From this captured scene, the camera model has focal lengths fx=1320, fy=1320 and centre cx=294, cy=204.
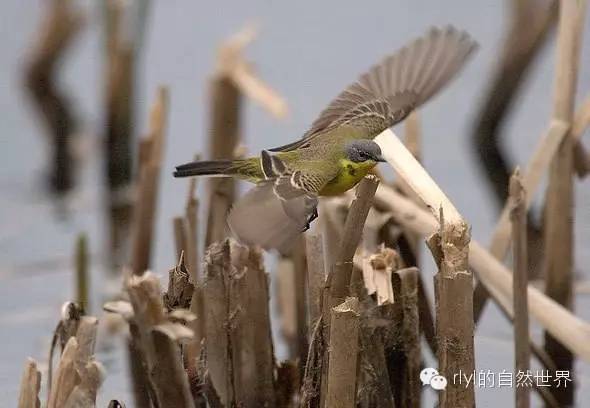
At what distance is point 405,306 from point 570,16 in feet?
3.87

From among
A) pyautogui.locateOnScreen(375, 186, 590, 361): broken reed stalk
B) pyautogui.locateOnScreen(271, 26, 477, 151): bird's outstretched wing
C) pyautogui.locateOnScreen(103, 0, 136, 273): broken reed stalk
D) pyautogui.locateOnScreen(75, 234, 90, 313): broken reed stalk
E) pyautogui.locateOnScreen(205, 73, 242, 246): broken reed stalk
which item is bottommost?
pyautogui.locateOnScreen(375, 186, 590, 361): broken reed stalk

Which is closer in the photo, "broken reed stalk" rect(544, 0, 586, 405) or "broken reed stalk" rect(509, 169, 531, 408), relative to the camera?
"broken reed stalk" rect(509, 169, 531, 408)

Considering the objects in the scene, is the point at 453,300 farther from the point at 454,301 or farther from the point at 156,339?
the point at 156,339

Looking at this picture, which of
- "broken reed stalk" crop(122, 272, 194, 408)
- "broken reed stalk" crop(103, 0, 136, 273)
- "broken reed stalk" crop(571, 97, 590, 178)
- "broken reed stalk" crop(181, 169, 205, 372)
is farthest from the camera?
"broken reed stalk" crop(103, 0, 136, 273)

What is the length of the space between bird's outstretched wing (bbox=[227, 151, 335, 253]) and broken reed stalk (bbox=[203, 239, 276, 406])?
175 millimetres

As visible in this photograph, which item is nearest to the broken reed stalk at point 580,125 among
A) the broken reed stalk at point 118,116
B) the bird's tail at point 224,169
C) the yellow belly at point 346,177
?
the yellow belly at point 346,177

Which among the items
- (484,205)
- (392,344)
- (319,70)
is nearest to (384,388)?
(392,344)

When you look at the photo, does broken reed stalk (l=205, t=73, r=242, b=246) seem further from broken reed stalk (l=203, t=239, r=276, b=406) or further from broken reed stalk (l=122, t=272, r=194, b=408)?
broken reed stalk (l=122, t=272, r=194, b=408)

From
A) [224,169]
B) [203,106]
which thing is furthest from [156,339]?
[203,106]

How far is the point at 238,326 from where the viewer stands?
3.28 metres

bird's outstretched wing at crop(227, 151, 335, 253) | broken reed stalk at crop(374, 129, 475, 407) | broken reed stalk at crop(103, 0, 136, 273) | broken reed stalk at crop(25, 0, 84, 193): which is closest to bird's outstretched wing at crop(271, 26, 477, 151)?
bird's outstretched wing at crop(227, 151, 335, 253)

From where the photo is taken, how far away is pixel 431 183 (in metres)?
3.09

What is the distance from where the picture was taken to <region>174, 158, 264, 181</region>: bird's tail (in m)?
3.57

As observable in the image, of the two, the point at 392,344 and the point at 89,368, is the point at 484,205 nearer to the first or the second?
the point at 392,344
